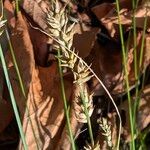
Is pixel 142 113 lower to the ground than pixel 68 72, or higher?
lower

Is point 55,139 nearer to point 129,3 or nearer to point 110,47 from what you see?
point 110,47

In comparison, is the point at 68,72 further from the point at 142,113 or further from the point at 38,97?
the point at 142,113

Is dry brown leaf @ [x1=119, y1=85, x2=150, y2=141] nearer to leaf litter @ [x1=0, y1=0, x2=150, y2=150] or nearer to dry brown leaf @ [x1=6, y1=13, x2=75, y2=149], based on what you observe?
leaf litter @ [x1=0, y1=0, x2=150, y2=150]

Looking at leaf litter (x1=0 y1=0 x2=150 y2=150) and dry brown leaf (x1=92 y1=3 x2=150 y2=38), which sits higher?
dry brown leaf (x1=92 y1=3 x2=150 y2=38)

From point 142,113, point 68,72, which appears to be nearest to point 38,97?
point 68,72

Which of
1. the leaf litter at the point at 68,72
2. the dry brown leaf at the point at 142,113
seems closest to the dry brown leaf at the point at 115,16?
the leaf litter at the point at 68,72

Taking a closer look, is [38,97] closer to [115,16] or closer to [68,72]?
[68,72]

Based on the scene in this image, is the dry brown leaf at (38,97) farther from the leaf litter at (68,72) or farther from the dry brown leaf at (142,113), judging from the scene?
the dry brown leaf at (142,113)

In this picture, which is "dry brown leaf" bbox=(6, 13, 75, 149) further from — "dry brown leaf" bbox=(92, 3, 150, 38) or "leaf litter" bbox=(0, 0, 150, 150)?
"dry brown leaf" bbox=(92, 3, 150, 38)

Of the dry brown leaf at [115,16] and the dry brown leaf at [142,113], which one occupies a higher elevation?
the dry brown leaf at [115,16]

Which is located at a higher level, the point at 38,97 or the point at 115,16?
the point at 115,16

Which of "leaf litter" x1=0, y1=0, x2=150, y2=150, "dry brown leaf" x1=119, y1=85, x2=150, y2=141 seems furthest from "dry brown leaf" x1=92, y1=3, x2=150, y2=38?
"dry brown leaf" x1=119, y1=85, x2=150, y2=141
